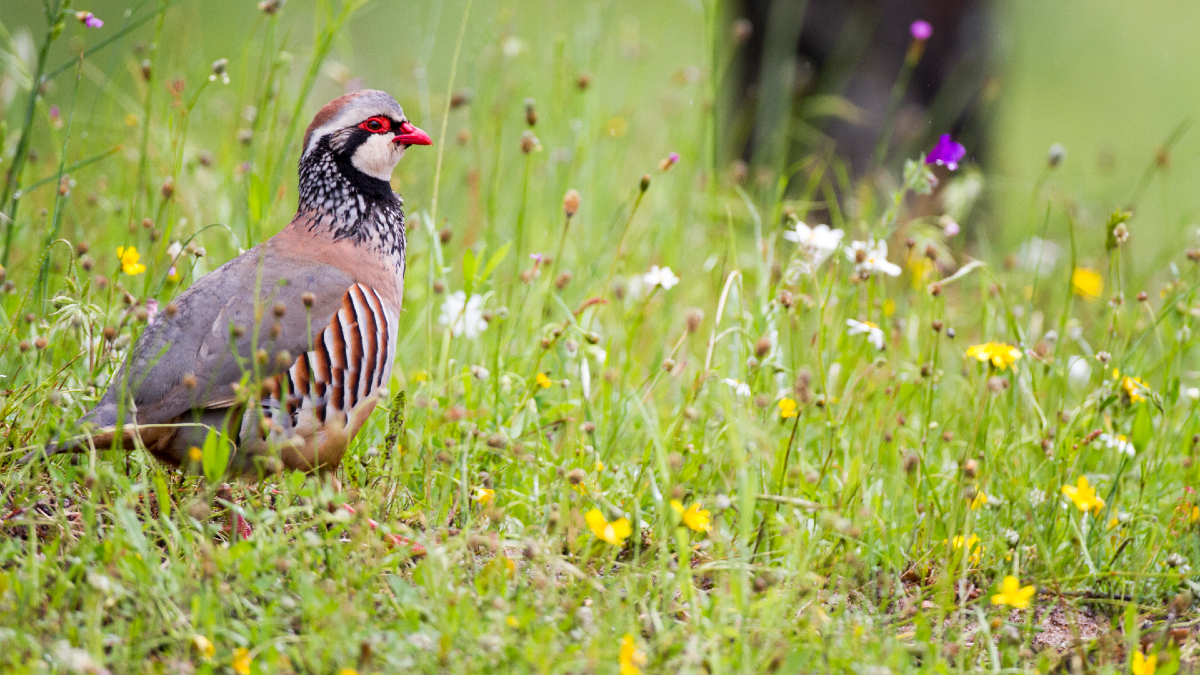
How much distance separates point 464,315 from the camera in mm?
3229

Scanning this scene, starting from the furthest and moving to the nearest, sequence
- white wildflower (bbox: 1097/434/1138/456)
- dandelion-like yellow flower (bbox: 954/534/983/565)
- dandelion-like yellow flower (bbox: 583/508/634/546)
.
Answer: white wildflower (bbox: 1097/434/1138/456) < dandelion-like yellow flower (bbox: 954/534/983/565) < dandelion-like yellow flower (bbox: 583/508/634/546)

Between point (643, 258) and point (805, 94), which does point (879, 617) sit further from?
point (805, 94)

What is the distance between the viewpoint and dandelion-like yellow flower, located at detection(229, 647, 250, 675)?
78.9 inches

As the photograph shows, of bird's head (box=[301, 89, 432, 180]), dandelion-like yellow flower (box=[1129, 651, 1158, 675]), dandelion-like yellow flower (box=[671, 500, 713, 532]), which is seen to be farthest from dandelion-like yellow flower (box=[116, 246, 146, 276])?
dandelion-like yellow flower (box=[1129, 651, 1158, 675])

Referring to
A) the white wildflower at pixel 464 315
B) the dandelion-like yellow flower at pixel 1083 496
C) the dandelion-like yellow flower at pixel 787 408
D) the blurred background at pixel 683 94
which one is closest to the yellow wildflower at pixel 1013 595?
the dandelion-like yellow flower at pixel 1083 496

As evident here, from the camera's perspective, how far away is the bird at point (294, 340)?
2561mm

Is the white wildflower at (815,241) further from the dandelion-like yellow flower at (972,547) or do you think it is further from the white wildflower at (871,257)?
the dandelion-like yellow flower at (972,547)

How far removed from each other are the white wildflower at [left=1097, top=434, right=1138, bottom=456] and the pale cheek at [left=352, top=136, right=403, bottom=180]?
2.23 meters

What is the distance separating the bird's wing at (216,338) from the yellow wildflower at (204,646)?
695mm

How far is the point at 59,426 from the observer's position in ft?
8.58

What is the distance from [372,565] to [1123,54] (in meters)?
16.1

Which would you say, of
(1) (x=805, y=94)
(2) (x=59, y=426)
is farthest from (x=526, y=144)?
(1) (x=805, y=94)

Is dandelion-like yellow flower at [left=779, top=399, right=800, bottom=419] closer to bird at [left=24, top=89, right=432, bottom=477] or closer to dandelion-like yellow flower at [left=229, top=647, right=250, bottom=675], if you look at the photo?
bird at [left=24, top=89, right=432, bottom=477]

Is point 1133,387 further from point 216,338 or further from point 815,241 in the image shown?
point 216,338
